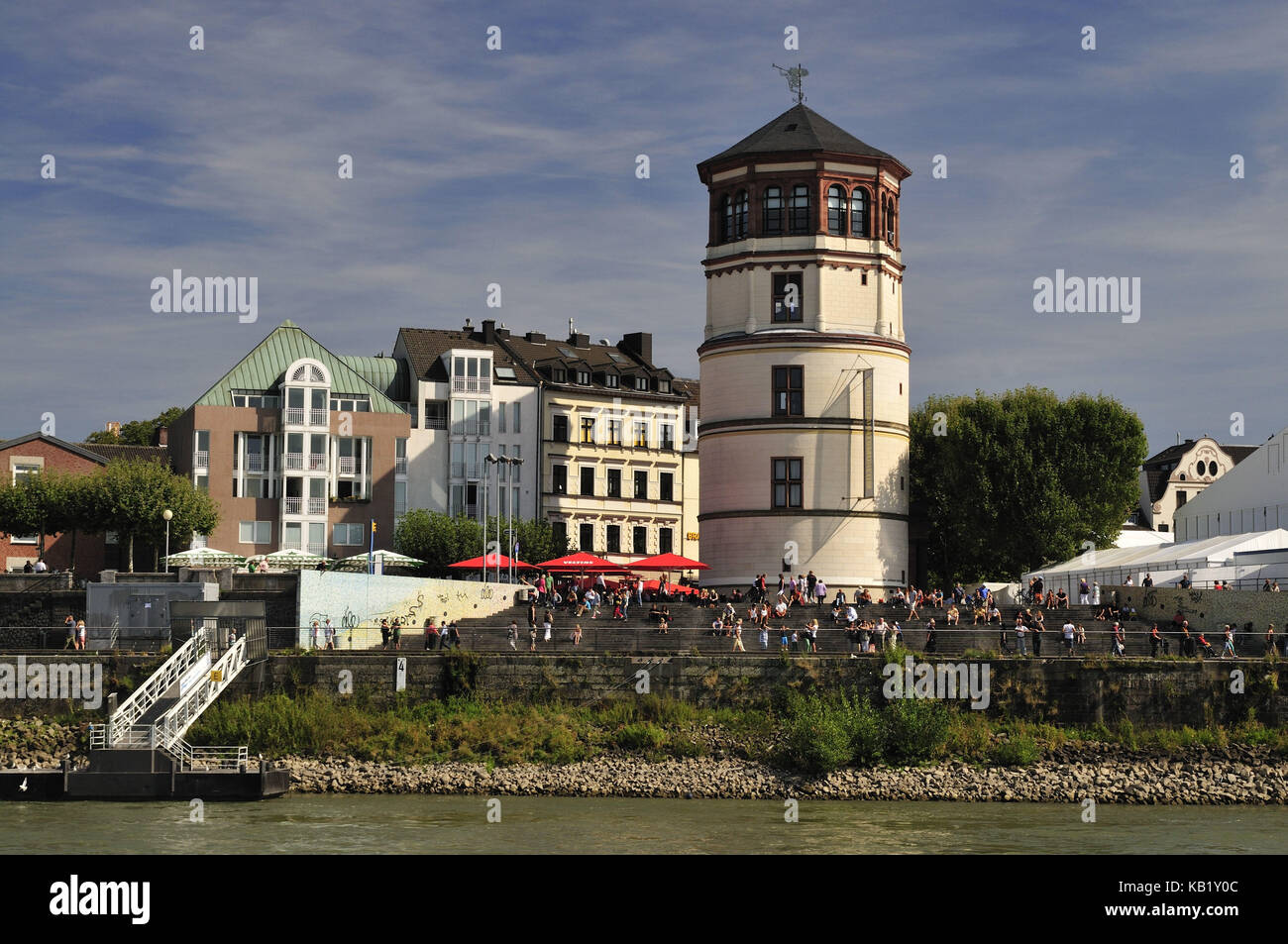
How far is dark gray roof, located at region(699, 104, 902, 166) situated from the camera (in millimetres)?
68688

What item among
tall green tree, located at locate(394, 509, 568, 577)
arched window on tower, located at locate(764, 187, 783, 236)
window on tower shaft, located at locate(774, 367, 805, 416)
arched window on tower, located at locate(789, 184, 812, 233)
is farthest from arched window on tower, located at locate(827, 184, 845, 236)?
tall green tree, located at locate(394, 509, 568, 577)

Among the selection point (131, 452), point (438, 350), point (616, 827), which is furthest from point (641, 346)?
point (616, 827)

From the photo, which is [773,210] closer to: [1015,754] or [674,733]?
[674,733]

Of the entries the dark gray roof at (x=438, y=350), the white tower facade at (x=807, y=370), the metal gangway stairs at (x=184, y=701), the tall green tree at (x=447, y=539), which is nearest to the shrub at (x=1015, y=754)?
the metal gangway stairs at (x=184, y=701)

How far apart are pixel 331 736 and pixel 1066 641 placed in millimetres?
21198

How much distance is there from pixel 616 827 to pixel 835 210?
3867 cm

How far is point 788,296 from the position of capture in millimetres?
68812

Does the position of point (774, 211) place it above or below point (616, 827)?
above

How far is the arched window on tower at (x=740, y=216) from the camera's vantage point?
6975 cm

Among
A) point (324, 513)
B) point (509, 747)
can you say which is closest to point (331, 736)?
point (509, 747)

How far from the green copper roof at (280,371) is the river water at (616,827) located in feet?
144

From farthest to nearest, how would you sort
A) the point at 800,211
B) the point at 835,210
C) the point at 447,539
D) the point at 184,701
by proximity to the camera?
1. the point at 447,539
2. the point at 835,210
3. the point at 800,211
4. the point at 184,701

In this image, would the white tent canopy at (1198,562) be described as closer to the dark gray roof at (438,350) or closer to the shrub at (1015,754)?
the shrub at (1015,754)
